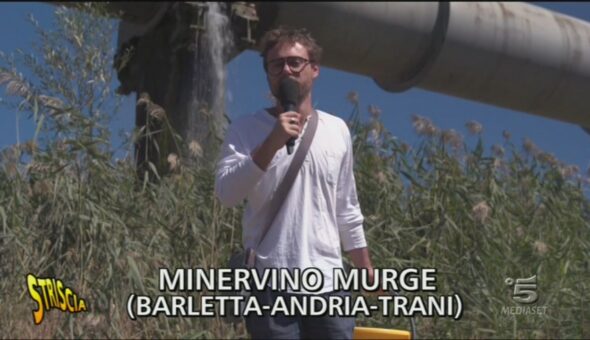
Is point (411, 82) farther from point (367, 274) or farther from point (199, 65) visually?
point (367, 274)

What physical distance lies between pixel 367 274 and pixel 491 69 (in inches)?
138

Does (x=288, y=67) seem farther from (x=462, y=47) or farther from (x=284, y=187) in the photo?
(x=462, y=47)

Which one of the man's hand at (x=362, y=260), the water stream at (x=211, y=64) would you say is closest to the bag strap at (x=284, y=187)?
the man's hand at (x=362, y=260)

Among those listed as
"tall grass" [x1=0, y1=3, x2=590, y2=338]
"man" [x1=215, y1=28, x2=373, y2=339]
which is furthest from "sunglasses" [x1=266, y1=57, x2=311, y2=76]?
"tall grass" [x1=0, y1=3, x2=590, y2=338]

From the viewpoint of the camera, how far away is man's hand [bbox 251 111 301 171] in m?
1.79

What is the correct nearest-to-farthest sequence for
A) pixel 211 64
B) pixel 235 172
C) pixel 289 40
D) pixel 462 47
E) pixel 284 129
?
pixel 284 129 < pixel 235 172 < pixel 289 40 < pixel 211 64 < pixel 462 47

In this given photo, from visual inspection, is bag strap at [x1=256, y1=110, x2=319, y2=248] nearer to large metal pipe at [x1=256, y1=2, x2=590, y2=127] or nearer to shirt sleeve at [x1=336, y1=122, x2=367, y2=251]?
shirt sleeve at [x1=336, y1=122, x2=367, y2=251]

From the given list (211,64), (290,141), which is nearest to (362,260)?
(290,141)

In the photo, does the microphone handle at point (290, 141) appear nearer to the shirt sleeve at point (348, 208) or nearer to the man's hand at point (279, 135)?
the man's hand at point (279, 135)

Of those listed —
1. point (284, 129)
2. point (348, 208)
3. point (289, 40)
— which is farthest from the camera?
point (348, 208)

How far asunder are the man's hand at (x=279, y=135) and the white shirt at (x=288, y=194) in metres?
0.04

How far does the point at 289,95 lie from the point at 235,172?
8.9 inches

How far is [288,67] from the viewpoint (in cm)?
199

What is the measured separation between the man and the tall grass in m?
1.37
